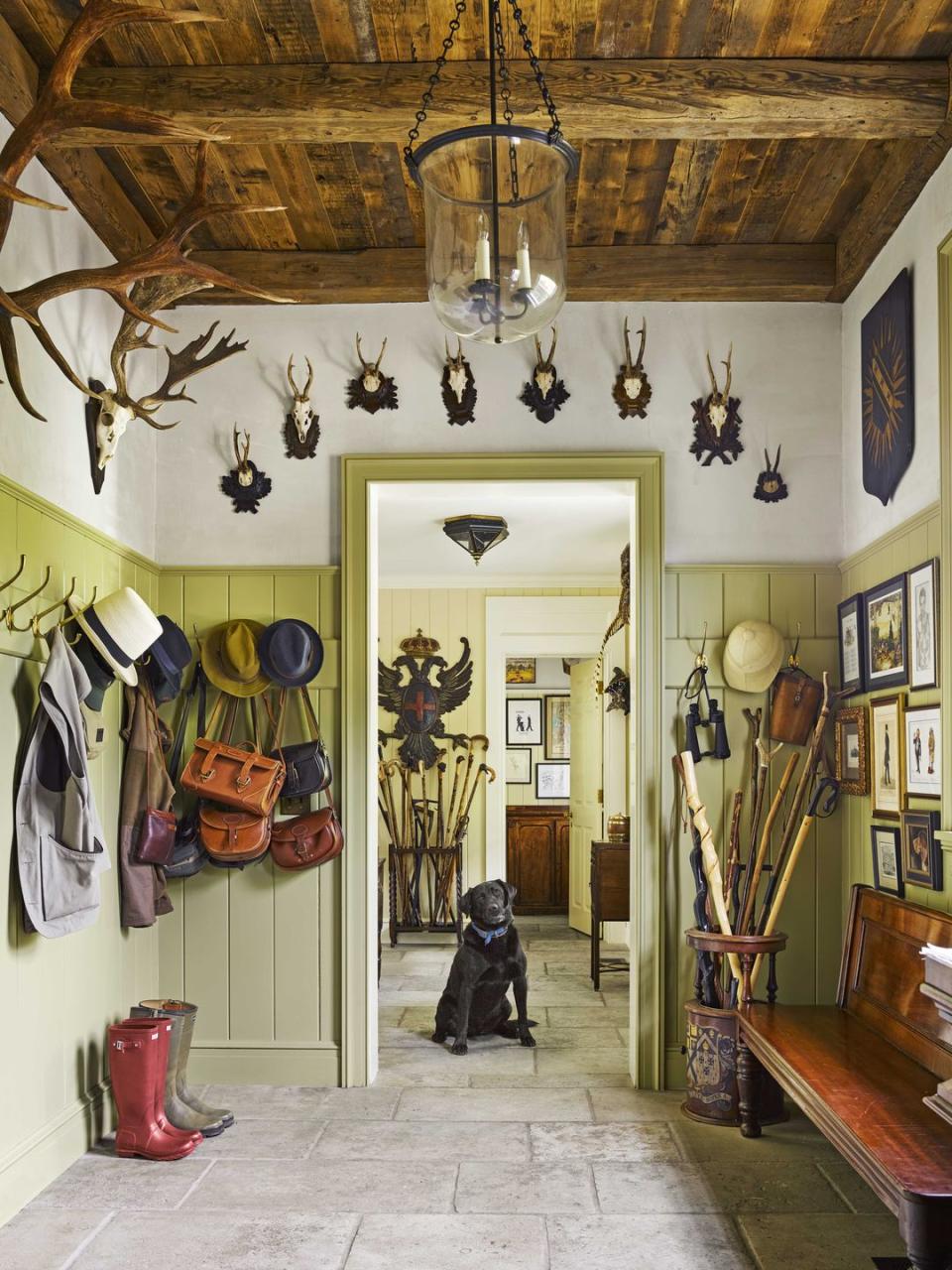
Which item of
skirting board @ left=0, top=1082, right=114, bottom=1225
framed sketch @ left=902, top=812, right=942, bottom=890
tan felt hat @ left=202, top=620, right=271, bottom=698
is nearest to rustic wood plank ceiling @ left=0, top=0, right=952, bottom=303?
tan felt hat @ left=202, top=620, right=271, bottom=698

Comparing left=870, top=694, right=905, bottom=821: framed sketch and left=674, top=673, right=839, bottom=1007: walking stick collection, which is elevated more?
left=870, top=694, right=905, bottom=821: framed sketch

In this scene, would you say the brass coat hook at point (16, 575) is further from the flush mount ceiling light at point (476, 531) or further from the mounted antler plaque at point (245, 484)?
the flush mount ceiling light at point (476, 531)

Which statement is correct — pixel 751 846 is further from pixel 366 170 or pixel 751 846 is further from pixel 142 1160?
pixel 366 170

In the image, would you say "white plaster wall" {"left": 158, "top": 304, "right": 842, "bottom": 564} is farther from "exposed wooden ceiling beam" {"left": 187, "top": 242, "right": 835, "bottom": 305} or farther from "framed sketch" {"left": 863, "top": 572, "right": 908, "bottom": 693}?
"framed sketch" {"left": 863, "top": 572, "right": 908, "bottom": 693}

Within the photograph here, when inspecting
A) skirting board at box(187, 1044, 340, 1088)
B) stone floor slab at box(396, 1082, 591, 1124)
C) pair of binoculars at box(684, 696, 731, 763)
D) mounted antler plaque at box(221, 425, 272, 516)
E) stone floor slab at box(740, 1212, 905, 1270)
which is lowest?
stone floor slab at box(396, 1082, 591, 1124)

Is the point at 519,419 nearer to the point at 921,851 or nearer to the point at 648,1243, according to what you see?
the point at 921,851

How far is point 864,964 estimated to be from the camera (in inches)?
165

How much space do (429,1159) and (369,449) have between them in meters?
2.76

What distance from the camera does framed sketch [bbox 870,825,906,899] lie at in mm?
4188

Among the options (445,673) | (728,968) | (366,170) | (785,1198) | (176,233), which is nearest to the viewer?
(176,233)

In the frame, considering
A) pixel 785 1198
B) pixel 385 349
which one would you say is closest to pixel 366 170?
pixel 385 349

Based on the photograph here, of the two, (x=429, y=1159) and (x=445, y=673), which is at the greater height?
(x=445, y=673)

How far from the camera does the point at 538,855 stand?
1139 centimetres

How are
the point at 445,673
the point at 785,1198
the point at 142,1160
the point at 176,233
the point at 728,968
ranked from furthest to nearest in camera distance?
the point at 445,673 < the point at 728,968 < the point at 142,1160 < the point at 785,1198 < the point at 176,233
